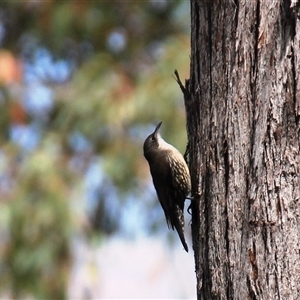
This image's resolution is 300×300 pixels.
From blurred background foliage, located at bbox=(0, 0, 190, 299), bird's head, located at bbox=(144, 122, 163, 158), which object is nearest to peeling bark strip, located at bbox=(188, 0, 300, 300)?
bird's head, located at bbox=(144, 122, 163, 158)

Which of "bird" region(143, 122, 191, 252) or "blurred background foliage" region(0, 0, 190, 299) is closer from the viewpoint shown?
"bird" region(143, 122, 191, 252)

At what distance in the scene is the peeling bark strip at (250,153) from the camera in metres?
2.57

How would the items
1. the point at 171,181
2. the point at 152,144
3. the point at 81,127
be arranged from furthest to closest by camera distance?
the point at 81,127 → the point at 152,144 → the point at 171,181

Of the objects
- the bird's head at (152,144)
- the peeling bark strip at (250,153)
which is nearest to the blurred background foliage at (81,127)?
the bird's head at (152,144)

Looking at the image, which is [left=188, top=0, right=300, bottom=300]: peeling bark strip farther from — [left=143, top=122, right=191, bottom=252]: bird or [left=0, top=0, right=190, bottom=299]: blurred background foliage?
[left=0, top=0, right=190, bottom=299]: blurred background foliage

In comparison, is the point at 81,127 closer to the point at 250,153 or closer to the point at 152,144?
the point at 152,144

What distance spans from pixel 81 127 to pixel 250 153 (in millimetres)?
5374

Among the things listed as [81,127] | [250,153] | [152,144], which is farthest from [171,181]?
[81,127]

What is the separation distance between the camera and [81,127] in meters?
7.91

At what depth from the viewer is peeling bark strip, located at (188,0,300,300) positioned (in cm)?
257

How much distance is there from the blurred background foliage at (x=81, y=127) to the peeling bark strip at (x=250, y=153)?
3870mm

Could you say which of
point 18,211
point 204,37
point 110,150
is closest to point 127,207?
point 110,150

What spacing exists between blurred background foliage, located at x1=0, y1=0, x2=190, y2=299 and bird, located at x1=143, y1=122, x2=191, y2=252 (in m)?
2.01

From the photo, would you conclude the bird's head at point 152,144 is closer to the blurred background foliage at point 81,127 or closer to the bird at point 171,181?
the bird at point 171,181
